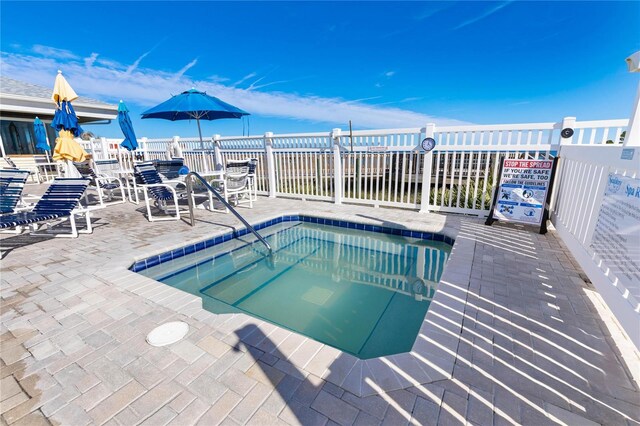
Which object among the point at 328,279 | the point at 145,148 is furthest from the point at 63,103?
the point at 328,279

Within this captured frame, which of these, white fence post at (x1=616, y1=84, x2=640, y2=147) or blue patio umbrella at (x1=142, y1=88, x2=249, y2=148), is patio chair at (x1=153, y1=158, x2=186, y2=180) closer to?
blue patio umbrella at (x1=142, y1=88, x2=249, y2=148)

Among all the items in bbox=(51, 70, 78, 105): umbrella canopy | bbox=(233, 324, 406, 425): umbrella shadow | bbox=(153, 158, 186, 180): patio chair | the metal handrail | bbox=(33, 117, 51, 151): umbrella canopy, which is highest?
bbox=(51, 70, 78, 105): umbrella canopy

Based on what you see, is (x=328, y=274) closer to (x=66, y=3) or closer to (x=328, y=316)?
(x=328, y=316)

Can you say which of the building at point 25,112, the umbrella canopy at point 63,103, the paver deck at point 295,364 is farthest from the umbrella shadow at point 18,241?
the building at point 25,112

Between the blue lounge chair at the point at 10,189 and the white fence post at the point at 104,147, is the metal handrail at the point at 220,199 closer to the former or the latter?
the blue lounge chair at the point at 10,189

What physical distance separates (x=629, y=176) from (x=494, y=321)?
4.43 ft

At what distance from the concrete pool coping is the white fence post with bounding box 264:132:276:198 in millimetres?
4887

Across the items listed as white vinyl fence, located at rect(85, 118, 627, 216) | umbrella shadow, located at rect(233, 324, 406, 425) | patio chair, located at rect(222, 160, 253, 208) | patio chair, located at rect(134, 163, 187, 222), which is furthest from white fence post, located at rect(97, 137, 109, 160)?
umbrella shadow, located at rect(233, 324, 406, 425)

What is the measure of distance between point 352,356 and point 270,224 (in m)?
3.92

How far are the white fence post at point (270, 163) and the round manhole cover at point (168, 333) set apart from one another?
558cm

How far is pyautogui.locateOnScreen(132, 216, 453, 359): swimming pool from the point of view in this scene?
2.49m

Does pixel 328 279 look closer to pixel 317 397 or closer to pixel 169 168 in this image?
pixel 317 397

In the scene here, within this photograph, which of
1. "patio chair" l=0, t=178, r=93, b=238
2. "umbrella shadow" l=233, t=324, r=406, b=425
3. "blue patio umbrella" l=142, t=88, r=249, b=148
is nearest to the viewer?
"umbrella shadow" l=233, t=324, r=406, b=425

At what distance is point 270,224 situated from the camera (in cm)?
538
